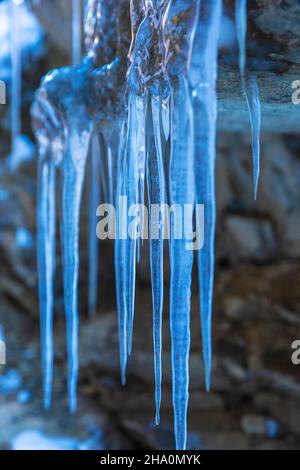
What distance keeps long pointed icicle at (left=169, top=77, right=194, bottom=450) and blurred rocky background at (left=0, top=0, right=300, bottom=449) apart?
0.68 meters

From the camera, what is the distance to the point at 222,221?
16.1 ft

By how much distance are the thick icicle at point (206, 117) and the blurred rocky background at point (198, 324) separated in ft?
2.21

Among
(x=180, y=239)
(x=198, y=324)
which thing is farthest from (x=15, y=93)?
(x=180, y=239)

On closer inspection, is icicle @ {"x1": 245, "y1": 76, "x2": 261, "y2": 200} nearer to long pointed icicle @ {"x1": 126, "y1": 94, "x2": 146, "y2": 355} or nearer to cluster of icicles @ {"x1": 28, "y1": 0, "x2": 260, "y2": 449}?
cluster of icicles @ {"x1": 28, "y1": 0, "x2": 260, "y2": 449}

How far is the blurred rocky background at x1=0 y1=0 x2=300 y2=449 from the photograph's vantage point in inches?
138

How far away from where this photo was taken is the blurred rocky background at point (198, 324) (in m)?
3.51

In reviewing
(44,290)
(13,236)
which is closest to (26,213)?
(13,236)

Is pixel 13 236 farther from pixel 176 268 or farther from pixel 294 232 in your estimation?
pixel 176 268

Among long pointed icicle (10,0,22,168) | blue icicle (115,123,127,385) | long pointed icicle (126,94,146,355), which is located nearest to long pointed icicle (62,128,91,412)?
blue icicle (115,123,127,385)

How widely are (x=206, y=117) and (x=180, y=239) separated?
42 centimetres

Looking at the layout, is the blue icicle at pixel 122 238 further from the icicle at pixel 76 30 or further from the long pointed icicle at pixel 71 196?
the icicle at pixel 76 30

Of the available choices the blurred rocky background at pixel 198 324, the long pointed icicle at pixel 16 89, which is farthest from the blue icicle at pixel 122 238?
the long pointed icicle at pixel 16 89
